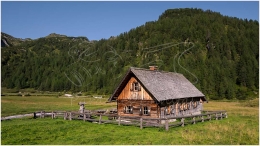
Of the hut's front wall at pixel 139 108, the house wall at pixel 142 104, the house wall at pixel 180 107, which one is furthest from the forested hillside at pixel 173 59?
the hut's front wall at pixel 139 108

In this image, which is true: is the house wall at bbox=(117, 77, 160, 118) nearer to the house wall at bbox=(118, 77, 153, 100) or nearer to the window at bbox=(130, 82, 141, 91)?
the house wall at bbox=(118, 77, 153, 100)

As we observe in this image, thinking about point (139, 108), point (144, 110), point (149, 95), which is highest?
point (149, 95)

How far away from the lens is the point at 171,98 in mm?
30172

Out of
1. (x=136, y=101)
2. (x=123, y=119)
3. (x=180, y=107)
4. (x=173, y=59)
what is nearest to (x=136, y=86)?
(x=136, y=101)

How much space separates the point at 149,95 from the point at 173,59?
113038mm

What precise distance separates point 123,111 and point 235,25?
180 metres

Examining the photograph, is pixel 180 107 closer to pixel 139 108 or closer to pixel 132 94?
pixel 139 108

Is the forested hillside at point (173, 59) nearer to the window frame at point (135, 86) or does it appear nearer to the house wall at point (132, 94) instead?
the house wall at point (132, 94)

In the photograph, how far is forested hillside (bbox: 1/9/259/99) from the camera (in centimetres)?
12888

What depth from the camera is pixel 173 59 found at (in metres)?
140

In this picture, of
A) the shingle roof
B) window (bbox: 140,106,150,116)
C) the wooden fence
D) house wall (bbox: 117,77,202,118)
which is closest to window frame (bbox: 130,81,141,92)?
house wall (bbox: 117,77,202,118)

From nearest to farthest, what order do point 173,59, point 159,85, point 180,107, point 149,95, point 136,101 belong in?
point 149,95 → point 136,101 → point 159,85 → point 180,107 → point 173,59

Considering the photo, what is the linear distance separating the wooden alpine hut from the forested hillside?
255 feet

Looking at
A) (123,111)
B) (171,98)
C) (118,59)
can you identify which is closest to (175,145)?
(171,98)
